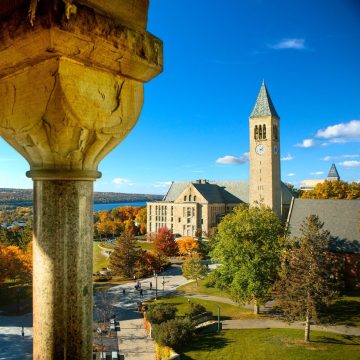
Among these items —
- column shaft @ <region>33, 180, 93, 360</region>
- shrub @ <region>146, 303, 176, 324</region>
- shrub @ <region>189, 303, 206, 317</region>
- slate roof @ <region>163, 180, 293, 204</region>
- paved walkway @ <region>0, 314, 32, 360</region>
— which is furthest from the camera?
slate roof @ <region>163, 180, 293, 204</region>

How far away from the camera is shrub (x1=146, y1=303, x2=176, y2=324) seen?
76.3 feet

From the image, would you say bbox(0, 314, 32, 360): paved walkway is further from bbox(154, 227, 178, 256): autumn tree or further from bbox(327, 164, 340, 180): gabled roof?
bbox(327, 164, 340, 180): gabled roof

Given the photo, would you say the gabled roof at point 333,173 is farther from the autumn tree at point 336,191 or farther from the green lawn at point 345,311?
the green lawn at point 345,311

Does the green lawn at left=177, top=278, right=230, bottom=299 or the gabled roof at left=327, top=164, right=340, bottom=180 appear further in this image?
the gabled roof at left=327, top=164, right=340, bottom=180

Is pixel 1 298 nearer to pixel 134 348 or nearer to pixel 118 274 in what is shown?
pixel 118 274

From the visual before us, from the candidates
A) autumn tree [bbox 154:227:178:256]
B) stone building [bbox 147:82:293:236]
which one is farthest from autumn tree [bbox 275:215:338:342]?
stone building [bbox 147:82:293:236]

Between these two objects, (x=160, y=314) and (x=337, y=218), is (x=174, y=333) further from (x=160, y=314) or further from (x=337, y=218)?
(x=337, y=218)

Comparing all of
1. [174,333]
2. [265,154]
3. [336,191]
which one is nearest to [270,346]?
[174,333]

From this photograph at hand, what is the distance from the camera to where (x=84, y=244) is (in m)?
2.14

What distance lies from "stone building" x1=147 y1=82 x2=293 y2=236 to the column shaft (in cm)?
4518

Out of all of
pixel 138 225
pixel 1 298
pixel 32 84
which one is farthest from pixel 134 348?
pixel 138 225

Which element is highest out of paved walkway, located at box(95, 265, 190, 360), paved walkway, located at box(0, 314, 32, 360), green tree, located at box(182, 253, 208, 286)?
green tree, located at box(182, 253, 208, 286)

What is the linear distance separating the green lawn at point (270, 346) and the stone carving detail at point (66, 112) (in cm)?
1897

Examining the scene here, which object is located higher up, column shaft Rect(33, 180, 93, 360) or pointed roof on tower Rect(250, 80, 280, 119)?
pointed roof on tower Rect(250, 80, 280, 119)
